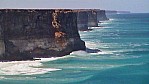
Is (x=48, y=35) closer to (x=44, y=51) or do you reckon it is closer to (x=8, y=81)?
(x=44, y=51)

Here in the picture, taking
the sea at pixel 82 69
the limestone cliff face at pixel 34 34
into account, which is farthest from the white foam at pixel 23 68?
the limestone cliff face at pixel 34 34

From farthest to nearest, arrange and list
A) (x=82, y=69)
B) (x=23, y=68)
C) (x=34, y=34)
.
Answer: (x=34, y=34) → (x=23, y=68) → (x=82, y=69)

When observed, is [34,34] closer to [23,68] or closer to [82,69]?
[23,68]

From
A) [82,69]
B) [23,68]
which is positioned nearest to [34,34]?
[23,68]

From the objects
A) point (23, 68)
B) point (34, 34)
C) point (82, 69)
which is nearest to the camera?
point (82, 69)

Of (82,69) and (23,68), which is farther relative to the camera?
(23,68)

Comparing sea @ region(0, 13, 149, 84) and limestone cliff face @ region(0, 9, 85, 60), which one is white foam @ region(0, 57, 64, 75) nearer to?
sea @ region(0, 13, 149, 84)

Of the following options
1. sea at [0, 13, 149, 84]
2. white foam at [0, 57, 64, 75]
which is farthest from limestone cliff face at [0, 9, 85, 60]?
white foam at [0, 57, 64, 75]
